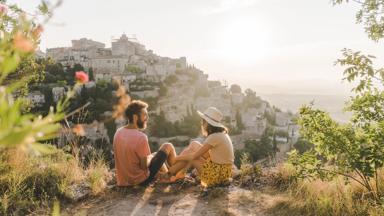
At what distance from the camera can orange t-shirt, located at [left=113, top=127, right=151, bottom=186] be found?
17.5 ft

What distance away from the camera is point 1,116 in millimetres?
723

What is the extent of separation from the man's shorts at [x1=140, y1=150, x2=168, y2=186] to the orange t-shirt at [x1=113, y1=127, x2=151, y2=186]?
0.07 metres

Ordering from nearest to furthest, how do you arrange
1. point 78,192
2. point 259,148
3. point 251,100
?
point 78,192
point 259,148
point 251,100

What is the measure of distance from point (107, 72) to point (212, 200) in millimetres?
65760

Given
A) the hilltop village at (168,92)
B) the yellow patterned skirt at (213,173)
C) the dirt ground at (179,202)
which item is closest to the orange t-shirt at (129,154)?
the dirt ground at (179,202)

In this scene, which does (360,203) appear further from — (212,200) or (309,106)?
(212,200)

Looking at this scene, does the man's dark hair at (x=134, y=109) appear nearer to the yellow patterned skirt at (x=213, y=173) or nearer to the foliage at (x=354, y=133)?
the yellow patterned skirt at (x=213, y=173)

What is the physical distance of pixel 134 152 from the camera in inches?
212

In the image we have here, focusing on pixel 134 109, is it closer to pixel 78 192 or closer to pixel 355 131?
pixel 78 192

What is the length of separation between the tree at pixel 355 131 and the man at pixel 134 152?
206cm

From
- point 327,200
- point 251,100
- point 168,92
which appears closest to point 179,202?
point 327,200

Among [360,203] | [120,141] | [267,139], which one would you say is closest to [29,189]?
[120,141]

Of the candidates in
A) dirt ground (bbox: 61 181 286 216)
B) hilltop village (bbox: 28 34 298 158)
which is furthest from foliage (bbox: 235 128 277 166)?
dirt ground (bbox: 61 181 286 216)

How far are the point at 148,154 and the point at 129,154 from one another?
1.00 feet
